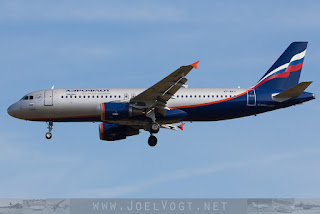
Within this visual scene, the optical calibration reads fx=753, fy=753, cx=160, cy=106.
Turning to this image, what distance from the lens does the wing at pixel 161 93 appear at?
52.9 metres

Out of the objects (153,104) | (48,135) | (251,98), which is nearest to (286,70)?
(251,98)

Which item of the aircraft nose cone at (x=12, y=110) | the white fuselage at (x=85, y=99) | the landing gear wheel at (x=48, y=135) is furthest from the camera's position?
the aircraft nose cone at (x=12, y=110)

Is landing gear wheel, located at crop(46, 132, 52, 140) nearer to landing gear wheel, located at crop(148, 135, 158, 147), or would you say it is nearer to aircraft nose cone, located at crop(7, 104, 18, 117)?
aircraft nose cone, located at crop(7, 104, 18, 117)

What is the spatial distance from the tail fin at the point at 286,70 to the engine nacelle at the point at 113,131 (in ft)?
36.3

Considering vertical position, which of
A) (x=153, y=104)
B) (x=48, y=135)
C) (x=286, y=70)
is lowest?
(x=48, y=135)

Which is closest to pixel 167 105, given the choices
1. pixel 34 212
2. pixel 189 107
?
pixel 189 107

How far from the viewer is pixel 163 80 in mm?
53344

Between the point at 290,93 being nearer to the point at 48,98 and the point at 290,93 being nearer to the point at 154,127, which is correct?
the point at 154,127

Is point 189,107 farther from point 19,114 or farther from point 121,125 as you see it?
point 19,114

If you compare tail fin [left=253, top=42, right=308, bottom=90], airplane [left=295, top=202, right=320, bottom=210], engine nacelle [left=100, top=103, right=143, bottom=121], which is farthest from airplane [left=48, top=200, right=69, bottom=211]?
tail fin [left=253, top=42, right=308, bottom=90]

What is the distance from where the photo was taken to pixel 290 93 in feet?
186

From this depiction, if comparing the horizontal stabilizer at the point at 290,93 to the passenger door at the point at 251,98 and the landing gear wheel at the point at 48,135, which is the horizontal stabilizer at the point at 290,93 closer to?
the passenger door at the point at 251,98

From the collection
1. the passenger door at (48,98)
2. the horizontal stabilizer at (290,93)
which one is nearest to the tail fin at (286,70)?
the horizontal stabilizer at (290,93)

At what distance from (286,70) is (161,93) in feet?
37.9
